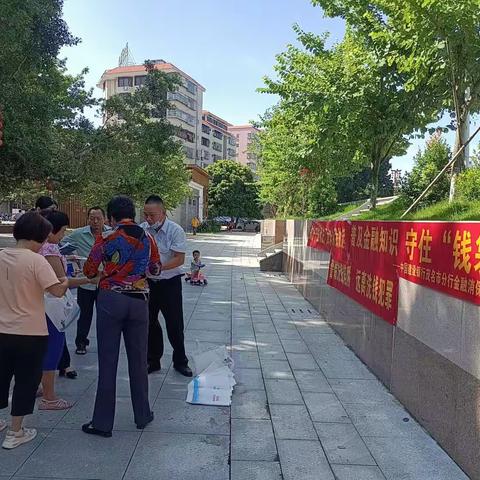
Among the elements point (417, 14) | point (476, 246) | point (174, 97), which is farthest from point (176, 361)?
point (174, 97)

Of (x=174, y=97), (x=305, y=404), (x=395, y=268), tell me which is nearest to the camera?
(x=305, y=404)

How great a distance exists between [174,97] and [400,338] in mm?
59888

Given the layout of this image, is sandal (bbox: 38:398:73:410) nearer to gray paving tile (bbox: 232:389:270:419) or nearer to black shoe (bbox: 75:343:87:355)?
gray paving tile (bbox: 232:389:270:419)

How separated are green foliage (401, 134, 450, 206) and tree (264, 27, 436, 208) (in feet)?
4.15

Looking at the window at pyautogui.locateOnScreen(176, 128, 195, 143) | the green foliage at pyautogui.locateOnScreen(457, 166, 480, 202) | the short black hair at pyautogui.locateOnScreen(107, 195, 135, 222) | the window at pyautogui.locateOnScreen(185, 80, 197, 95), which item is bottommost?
the short black hair at pyautogui.locateOnScreen(107, 195, 135, 222)

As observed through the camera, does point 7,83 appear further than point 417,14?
Yes

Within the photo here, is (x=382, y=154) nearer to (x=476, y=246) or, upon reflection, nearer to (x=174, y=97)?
(x=476, y=246)

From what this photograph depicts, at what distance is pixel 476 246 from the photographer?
3.01 metres

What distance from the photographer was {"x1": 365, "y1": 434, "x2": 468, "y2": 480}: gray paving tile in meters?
3.05

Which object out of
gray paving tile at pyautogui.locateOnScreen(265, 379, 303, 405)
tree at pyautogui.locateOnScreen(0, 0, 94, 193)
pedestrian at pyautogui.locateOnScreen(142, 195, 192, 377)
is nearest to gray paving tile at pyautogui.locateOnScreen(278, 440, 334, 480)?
gray paving tile at pyautogui.locateOnScreen(265, 379, 303, 405)

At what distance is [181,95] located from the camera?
62719 millimetres

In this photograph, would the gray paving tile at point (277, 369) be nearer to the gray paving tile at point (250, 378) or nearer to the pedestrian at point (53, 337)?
the gray paving tile at point (250, 378)

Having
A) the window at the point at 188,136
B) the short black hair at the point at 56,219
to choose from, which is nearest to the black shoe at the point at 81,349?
the short black hair at the point at 56,219

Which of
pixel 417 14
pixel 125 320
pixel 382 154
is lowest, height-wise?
pixel 125 320
